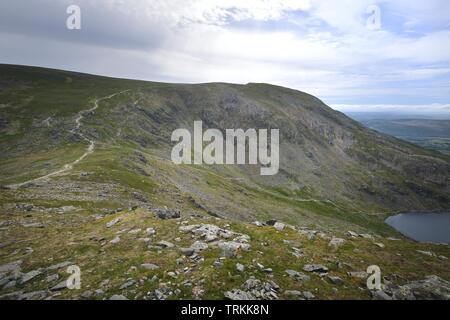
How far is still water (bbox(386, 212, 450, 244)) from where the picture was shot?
471ft

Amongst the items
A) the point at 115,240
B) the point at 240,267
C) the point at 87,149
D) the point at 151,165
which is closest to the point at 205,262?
the point at 240,267

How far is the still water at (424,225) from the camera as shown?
14362 cm

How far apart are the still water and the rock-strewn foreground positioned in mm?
136797

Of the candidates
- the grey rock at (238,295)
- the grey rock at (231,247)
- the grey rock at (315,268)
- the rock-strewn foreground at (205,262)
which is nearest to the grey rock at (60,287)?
the rock-strewn foreground at (205,262)

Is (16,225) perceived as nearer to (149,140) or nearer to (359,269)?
(359,269)

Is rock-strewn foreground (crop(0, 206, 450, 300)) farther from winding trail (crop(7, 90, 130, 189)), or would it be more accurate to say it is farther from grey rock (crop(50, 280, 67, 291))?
winding trail (crop(7, 90, 130, 189))

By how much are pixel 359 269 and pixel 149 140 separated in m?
124

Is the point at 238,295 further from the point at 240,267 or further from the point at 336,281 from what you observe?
the point at 336,281

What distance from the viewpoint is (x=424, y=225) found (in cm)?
16050

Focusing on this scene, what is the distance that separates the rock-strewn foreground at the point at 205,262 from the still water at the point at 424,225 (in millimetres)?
136797

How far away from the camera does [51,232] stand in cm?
3009

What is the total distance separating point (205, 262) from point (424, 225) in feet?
584

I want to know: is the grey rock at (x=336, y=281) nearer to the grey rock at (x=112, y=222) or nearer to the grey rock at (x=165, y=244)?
the grey rock at (x=165, y=244)
